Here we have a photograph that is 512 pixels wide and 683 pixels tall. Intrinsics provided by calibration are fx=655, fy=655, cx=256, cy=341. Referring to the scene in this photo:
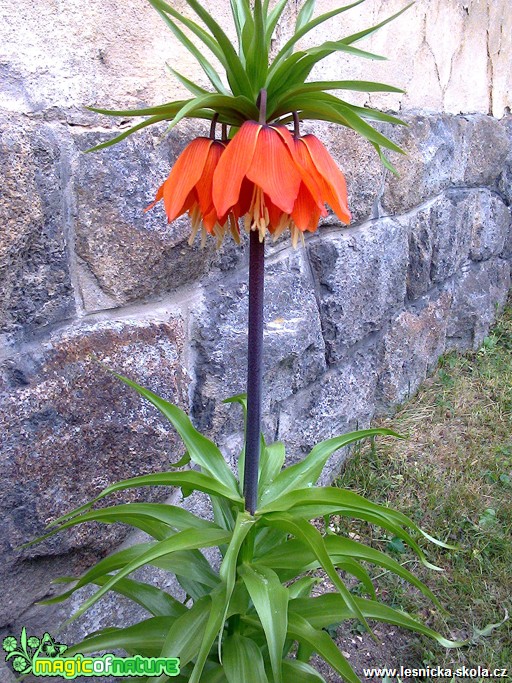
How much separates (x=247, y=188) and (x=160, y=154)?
512 mm

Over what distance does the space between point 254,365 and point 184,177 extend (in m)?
0.31

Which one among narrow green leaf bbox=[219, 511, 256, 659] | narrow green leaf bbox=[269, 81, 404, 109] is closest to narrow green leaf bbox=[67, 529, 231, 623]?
narrow green leaf bbox=[219, 511, 256, 659]

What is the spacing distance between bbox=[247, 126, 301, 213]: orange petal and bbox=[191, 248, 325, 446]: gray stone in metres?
0.69

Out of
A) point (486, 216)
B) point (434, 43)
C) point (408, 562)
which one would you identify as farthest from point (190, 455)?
point (486, 216)

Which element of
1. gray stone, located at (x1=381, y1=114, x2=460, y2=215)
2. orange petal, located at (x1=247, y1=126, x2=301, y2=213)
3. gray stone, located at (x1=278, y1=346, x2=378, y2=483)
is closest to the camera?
orange petal, located at (x1=247, y1=126, x2=301, y2=213)

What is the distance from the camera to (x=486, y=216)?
312 centimetres

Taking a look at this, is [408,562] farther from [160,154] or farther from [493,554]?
[160,154]

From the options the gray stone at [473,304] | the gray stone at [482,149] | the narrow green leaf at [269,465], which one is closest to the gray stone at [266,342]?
the narrow green leaf at [269,465]

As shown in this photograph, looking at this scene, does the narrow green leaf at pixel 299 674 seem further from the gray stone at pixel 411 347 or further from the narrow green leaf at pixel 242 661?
the gray stone at pixel 411 347

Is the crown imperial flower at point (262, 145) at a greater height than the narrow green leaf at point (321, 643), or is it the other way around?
the crown imperial flower at point (262, 145)

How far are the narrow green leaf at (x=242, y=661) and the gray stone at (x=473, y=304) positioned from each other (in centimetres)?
211

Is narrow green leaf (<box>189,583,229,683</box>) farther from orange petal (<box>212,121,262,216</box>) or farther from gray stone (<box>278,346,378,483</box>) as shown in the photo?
gray stone (<box>278,346,378,483</box>)

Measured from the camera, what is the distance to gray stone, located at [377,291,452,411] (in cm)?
238

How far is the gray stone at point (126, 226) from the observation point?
1161mm
